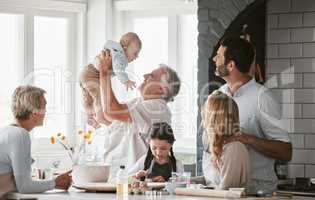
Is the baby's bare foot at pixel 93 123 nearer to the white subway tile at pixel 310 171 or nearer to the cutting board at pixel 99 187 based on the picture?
the cutting board at pixel 99 187

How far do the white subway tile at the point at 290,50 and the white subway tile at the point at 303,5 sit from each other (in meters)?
0.24

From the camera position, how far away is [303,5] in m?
5.91

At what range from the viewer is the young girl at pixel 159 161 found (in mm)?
5754

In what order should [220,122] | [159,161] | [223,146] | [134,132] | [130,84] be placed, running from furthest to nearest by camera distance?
[130,84] < [134,132] < [159,161] < [220,122] < [223,146]

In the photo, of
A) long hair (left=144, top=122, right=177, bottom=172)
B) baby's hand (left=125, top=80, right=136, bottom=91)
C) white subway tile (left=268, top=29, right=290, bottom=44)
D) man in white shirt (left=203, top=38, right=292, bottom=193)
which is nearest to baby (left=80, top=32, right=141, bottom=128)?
baby's hand (left=125, top=80, right=136, bottom=91)

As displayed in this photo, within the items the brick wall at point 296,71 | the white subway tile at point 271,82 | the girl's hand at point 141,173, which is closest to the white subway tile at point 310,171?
the brick wall at point 296,71

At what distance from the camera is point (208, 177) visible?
18.6 ft

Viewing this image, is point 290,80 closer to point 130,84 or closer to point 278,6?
point 278,6

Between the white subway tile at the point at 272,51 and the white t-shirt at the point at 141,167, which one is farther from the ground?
the white subway tile at the point at 272,51

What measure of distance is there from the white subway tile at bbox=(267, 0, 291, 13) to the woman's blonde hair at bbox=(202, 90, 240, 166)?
2.21 ft

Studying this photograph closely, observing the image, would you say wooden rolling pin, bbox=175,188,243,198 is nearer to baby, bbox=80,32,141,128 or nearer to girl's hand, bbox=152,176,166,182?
girl's hand, bbox=152,176,166,182

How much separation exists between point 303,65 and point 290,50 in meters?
0.14

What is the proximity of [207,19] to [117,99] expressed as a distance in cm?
85

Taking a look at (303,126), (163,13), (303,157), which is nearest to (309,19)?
(303,126)
